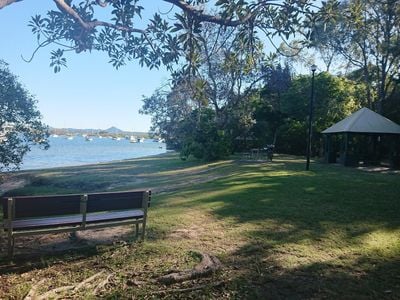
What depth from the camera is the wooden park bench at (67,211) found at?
571cm

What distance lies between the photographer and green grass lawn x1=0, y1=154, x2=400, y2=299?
4734mm

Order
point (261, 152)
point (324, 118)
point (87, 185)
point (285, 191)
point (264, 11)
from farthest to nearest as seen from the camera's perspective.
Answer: point (324, 118), point (261, 152), point (87, 185), point (285, 191), point (264, 11)

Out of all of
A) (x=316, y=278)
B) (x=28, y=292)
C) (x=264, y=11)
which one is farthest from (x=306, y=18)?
(x=28, y=292)

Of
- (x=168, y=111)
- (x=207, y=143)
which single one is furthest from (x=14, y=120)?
(x=168, y=111)

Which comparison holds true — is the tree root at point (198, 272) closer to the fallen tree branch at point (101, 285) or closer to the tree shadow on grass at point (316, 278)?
the tree shadow on grass at point (316, 278)

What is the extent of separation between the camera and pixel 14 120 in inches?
535

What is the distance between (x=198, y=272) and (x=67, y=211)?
252 cm

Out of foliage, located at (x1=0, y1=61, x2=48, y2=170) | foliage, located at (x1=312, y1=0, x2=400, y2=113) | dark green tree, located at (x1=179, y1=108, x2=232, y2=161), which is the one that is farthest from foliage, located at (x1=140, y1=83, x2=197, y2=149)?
foliage, located at (x1=0, y1=61, x2=48, y2=170)

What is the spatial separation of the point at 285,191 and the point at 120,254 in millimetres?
7192

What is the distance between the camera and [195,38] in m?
5.05

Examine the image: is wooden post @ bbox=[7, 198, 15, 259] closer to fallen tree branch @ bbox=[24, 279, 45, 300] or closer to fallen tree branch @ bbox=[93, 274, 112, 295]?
fallen tree branch @ bbox=[24, 279, 45, 300]

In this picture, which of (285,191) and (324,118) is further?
(324,118)

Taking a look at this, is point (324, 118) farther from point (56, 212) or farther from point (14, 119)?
point (56, 212)

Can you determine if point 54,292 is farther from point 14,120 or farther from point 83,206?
point 14,120
